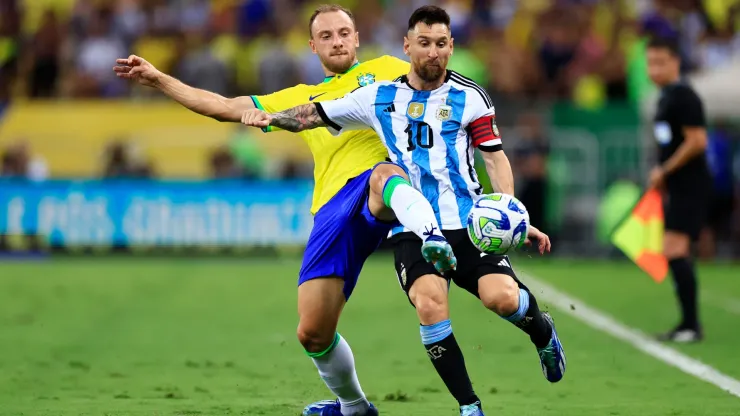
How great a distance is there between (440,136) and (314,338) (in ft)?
4.32

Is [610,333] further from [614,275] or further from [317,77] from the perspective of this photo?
[317,77]

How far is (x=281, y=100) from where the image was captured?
7.35 m

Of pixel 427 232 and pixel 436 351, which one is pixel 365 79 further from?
pixel 436 351

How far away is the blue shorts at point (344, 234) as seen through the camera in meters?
7.12

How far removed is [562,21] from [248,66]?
5264 mm

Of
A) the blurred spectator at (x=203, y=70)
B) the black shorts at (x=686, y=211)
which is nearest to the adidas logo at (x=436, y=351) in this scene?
the black shorts at (x=686, y=211)

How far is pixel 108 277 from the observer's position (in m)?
16.7

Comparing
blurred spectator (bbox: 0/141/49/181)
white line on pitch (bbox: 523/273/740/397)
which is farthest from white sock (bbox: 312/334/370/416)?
blurred spectator (bbox: 0/141/49/181)

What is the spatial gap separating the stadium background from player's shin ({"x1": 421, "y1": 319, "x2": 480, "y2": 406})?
6.12 metres

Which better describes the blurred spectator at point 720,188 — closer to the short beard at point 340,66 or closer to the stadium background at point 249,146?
the stadium background at point 249,146

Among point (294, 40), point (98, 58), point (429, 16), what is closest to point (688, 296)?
point (429, 16)

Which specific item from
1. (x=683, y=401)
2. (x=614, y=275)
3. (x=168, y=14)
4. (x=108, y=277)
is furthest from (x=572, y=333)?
(x=168, y=14)

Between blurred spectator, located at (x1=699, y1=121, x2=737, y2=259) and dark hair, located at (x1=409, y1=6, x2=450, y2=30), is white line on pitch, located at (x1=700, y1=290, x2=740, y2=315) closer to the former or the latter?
blurred spectator, located at (x1=699, y1=121, x2=737, y2=259)

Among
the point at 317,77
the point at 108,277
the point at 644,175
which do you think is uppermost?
the point at 317,77
